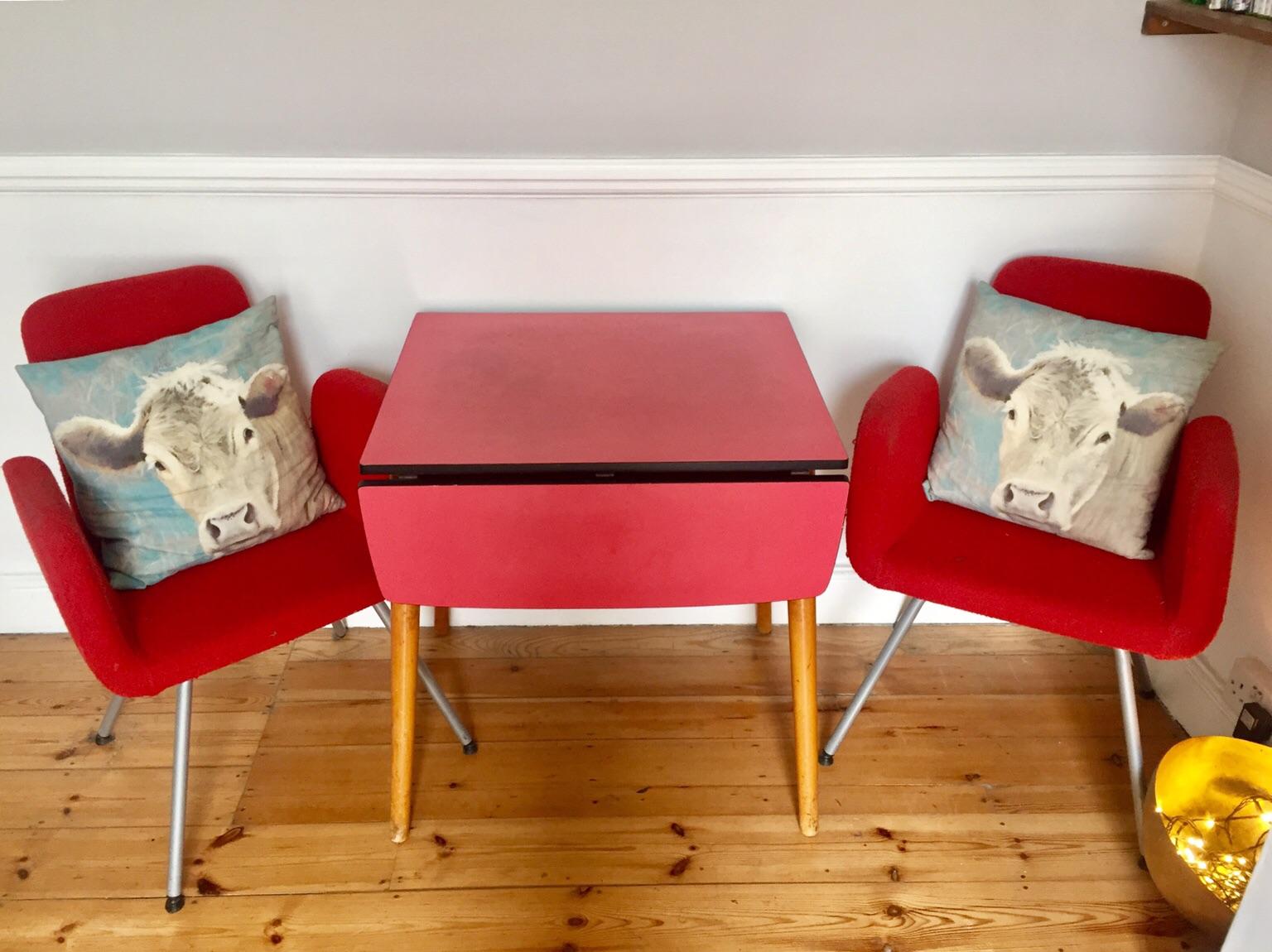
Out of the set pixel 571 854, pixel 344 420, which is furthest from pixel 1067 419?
pixel 344 420

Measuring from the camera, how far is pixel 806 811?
163 cm

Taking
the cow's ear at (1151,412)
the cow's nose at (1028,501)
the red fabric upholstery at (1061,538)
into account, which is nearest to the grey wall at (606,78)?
the red fabric upholstery at (1061,538)

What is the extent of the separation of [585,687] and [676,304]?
798mm

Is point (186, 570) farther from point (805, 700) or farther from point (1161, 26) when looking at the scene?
point (1161, 26)

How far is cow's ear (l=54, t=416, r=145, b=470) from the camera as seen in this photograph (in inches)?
59.7

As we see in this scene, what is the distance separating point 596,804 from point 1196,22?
1.64m

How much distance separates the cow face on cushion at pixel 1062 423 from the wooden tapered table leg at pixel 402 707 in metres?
1.01

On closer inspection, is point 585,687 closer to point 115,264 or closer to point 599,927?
point 599,927

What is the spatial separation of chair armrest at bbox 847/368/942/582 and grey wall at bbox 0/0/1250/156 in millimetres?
463

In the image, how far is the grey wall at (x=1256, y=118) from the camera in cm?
163

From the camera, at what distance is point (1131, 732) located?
1620mm

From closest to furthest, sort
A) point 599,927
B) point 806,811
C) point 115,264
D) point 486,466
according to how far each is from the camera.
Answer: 1. point 486,466
2. point 599,927
3. point 806,811
4. point 115,264

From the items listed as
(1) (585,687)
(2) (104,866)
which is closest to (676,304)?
(1) (585,687)

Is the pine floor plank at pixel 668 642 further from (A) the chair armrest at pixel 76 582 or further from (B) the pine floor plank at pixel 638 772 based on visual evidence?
(A) the chair armrest at pixel 76 582
